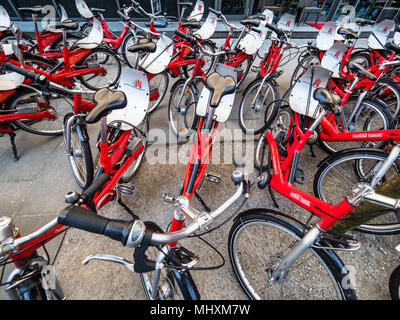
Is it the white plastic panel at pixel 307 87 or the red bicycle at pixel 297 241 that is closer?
the red bicycle at pixel 297 241

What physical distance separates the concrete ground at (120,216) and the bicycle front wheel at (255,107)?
0.80 metres

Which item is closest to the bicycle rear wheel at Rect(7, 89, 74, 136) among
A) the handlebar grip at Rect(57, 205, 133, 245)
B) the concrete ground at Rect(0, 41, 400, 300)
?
the concrete ground at Rect(0, 41, 400, 300)

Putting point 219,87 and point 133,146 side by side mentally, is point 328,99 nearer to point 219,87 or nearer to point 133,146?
point 219,87

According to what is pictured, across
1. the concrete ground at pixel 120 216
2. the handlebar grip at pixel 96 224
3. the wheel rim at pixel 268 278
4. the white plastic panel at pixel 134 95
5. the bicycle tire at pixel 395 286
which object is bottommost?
the concrete ground at pixel 120 216

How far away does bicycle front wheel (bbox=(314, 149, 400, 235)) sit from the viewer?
1833 mm

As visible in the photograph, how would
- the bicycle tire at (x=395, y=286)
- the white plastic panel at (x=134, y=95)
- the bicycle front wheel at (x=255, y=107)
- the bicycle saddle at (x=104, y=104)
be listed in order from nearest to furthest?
the bicycle saddle at (x=104, y=104) < the bicycle tire at (x=395, y=286) < the white plastic panel at (x=134, y=95) < the bicycle front wheel at (x=255, y=107)

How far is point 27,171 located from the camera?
2451mm

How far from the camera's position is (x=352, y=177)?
2459 mm

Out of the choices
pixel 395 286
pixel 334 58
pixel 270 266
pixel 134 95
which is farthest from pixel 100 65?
pixel 395 286

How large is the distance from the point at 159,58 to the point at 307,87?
1829 mm

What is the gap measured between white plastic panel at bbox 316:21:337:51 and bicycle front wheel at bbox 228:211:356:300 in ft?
10.7

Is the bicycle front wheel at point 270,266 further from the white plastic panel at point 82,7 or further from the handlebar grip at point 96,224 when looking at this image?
the white plastic panel at point 82,7

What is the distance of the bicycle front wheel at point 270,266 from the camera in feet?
4.36

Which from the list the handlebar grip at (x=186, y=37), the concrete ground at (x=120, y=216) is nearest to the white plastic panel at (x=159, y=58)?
the handlebar grip at (x=186, y=37)
